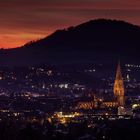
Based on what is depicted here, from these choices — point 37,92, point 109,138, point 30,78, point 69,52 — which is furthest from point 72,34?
point 109,138

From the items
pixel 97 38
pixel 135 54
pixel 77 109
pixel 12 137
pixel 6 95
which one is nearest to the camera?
pixel 12 137

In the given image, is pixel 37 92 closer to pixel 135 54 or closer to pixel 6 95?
pixel 6 95

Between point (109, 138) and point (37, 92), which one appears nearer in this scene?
point (109, 138)

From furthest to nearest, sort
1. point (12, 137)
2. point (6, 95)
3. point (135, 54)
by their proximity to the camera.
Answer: point (135, 54), point (6, 95), point (12, 137)

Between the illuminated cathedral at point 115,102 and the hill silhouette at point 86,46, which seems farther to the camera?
the hill silhouette at point 86,46

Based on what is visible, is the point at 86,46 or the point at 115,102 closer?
the point at 115,102

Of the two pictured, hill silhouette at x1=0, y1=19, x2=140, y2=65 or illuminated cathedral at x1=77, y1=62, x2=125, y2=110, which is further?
hill silhouette at x1=0, y1=19, x2=140, y2=65

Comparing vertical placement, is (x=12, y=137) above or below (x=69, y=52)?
below
